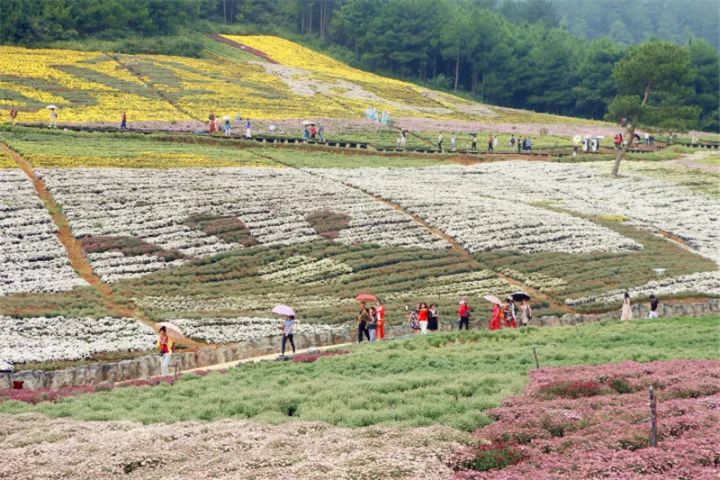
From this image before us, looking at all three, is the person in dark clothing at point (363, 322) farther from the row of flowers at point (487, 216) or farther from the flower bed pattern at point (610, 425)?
the row of flowers at point (487, 216)

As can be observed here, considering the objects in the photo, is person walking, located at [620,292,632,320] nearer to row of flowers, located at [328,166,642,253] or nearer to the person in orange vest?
the person in orange vest

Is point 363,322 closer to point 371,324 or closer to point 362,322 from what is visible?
point 362,322

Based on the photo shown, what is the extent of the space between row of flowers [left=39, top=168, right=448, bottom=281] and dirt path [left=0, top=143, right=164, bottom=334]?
1.56 ft

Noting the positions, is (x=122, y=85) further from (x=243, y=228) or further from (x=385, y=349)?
(x=385, y=349)

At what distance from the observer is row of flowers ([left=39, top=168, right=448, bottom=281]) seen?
59.2m

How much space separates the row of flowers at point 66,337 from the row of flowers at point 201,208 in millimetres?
8319

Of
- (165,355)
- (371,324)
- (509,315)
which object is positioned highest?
(371,324)

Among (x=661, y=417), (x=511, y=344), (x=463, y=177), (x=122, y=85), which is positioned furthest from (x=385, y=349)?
(x=122, y=85)

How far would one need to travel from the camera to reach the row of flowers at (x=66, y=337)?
130ft

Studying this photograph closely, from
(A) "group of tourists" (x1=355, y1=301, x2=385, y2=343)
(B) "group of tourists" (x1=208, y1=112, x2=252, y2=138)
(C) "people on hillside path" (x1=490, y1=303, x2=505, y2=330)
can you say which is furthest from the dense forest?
(A) "group of tourists" (x1=355, y1=301, x2=385, y2=343)

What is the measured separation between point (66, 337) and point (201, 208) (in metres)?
23.3

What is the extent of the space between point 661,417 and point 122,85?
9786 centimetres

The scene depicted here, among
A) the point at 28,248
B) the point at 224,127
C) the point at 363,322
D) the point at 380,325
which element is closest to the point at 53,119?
the point at 224,127

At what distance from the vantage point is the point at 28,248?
181ft
